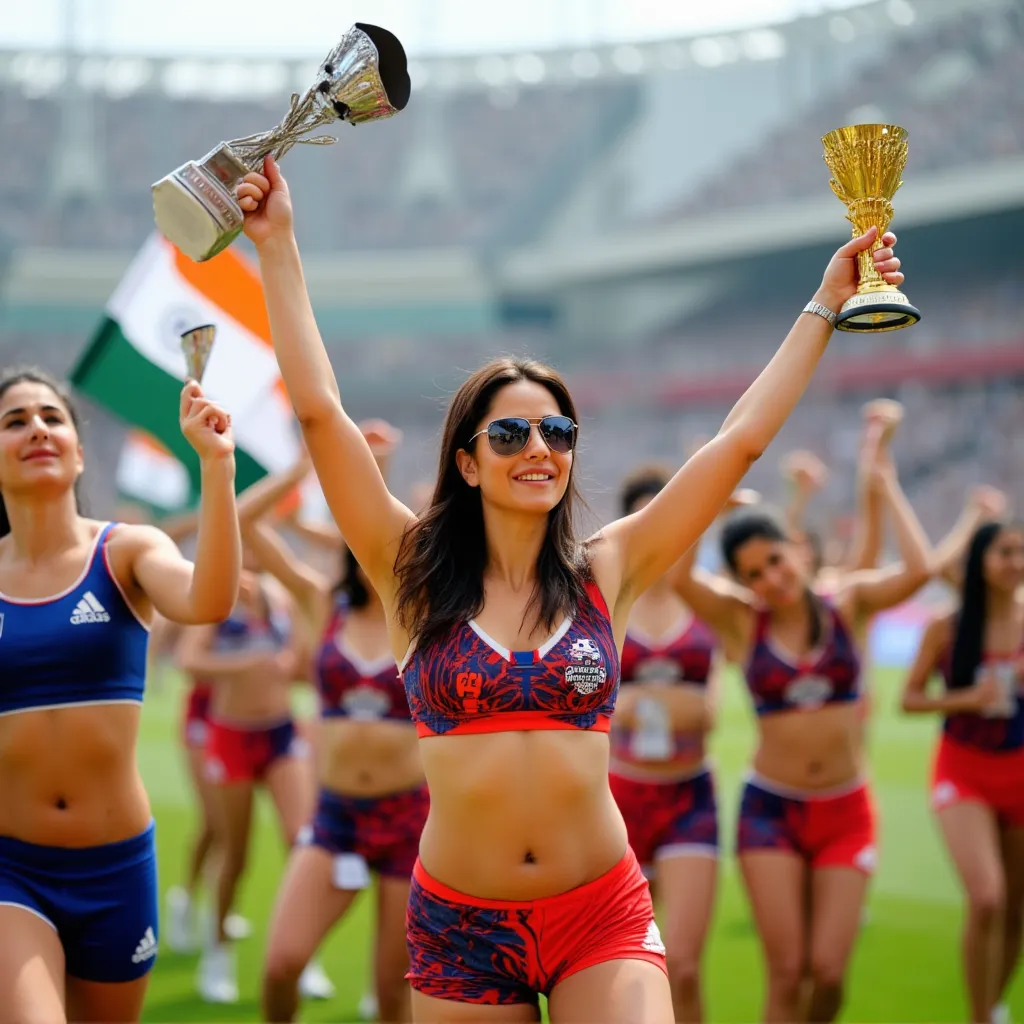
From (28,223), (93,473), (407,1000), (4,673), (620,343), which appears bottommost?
(407,1000)

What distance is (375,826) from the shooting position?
586 cm

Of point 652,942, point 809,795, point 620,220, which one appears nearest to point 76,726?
point 652,942

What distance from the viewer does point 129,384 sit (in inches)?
286

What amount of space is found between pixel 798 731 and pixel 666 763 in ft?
2.07

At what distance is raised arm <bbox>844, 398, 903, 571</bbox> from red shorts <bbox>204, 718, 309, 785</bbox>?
3.29m

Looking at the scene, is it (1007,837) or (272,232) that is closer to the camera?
(272,232)

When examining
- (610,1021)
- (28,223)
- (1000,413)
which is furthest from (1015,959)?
(28,223)

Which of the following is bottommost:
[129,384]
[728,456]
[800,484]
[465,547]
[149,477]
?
[465,547]

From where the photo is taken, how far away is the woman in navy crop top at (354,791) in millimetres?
5543

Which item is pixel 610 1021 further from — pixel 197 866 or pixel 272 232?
pixel 197 866

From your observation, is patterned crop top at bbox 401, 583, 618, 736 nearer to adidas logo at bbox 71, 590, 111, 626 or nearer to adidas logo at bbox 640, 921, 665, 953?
adidas logo at bbox 640, 921, 665, 953

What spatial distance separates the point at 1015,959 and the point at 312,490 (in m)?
5.09

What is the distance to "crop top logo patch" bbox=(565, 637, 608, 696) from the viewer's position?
3318mm

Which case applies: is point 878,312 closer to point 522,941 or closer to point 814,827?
point 522,941
